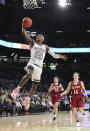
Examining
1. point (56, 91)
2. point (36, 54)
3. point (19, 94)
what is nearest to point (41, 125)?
point (56, 91)

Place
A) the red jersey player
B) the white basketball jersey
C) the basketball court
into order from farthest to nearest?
the red jersey player, the basketball court, the white basketball jersey

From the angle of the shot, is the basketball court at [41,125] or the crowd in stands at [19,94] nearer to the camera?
the basketball court at [41,125]

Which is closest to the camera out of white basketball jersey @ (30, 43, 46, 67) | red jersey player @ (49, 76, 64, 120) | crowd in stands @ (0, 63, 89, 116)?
white basketball jersey @ (30, 43, 46, 67)

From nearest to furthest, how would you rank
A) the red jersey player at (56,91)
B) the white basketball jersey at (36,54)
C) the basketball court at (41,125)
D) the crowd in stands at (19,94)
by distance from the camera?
the white basketball jersey at (36,54) → the basketball court at (41,125) → the red jersey player at (56,91) → the crowd in stands at (19,94)

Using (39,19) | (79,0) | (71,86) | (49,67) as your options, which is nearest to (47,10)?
(39,19)

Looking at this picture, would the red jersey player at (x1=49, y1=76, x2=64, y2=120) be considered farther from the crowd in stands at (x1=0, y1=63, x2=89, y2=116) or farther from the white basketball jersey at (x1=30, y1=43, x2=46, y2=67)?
the white basketball jersey at (x1=30, y1=43, x2=46, y2=67)

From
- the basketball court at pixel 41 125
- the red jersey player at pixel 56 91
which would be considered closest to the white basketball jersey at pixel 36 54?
the basketball court at pixel 41 125

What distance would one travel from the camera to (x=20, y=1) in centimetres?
2669

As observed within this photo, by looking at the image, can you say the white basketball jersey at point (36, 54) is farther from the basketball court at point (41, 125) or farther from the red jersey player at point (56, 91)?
the red jersey player at point (56, 91)

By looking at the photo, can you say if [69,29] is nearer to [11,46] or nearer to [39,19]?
[39,19]

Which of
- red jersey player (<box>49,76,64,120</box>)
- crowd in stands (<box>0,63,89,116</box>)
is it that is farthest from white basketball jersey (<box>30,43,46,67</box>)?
crowd in stands (<box>0,63,89,116</box>)

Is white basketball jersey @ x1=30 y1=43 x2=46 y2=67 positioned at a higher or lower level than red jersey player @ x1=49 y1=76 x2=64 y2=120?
higher

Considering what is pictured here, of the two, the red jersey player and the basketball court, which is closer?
the basketball court

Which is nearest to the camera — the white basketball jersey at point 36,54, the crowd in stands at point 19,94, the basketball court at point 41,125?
the white basketball jersey at point 36,54
